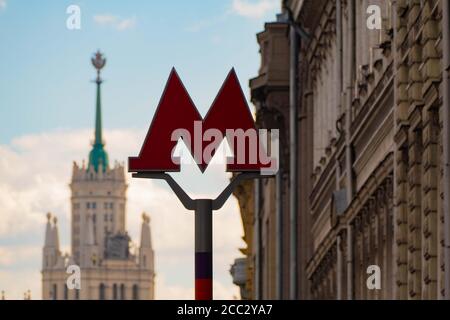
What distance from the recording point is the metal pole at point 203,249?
675 inches

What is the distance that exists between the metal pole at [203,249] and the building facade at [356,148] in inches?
434

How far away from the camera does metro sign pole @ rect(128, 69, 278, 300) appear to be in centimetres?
1717

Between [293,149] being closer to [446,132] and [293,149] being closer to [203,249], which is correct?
[446,132]

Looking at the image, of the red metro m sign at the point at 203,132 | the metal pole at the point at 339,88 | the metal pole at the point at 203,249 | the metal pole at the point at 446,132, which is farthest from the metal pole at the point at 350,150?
the metal pole at the point at 203,249

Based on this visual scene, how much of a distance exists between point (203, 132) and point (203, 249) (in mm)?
829

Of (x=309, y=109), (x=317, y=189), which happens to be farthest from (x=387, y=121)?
(x=309, y=109)

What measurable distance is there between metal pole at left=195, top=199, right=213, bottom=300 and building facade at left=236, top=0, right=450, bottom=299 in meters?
11.0

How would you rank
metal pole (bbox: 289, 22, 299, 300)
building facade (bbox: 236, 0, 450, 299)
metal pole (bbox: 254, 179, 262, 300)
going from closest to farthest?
building facade (bbox: 236, 0, 450, 299), metal pole (bbox: 289, 22, 299, 300), metal pole (bbox: 254, 179, 262, 300)

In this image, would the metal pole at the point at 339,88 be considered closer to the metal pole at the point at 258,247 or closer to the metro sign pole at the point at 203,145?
the metal pole at the point at 258,247

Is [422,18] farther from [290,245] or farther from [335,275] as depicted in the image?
[290,245]

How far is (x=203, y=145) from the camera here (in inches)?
675

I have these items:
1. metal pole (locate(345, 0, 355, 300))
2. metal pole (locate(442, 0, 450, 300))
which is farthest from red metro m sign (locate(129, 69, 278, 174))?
metal pole (locate(345, 0, 355, 300))

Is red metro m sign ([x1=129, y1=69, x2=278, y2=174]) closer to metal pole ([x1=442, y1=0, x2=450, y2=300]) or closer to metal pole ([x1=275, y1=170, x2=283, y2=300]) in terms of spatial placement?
metal pole ([x1=442, y1=0, x2=450, y2=300])

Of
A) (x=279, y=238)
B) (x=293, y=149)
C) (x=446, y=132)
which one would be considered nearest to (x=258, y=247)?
(x=279, y=238)
